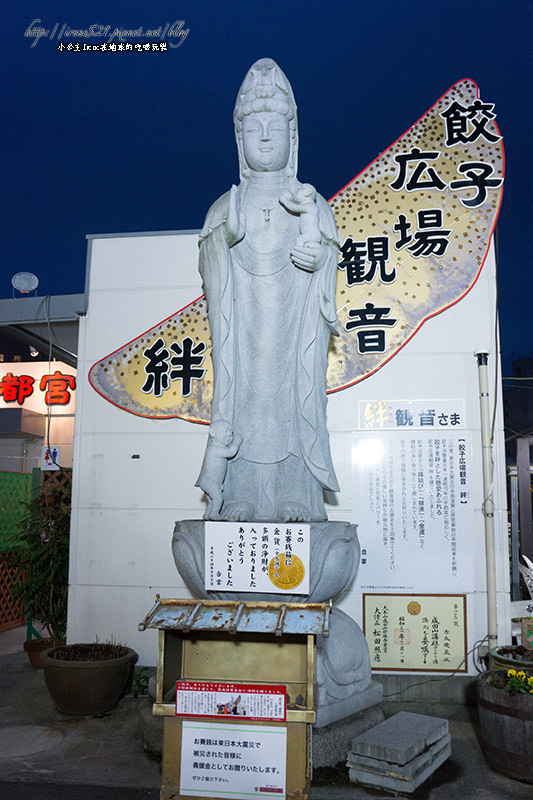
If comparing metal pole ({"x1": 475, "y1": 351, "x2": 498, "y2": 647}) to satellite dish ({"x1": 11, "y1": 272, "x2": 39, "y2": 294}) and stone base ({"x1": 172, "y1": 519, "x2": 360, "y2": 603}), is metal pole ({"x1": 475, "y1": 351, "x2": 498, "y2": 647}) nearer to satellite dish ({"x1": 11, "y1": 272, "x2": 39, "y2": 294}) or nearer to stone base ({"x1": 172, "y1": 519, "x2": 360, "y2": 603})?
stone base ({"x1": 172, "y1": 519, "x2": 360, "y2": 603})

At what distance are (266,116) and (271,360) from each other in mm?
1631

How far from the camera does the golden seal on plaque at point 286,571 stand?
3480mm

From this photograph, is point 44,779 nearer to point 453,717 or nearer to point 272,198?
point 453,717

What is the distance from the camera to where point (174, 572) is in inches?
207

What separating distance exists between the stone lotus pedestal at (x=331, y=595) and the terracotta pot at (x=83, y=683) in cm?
103

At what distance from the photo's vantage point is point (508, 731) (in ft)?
10.9

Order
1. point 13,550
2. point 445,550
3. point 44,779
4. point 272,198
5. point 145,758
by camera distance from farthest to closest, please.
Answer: point 13,550
point 445,550
point 272,198
point 145,758
point 44,779

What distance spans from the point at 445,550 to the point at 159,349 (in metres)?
2.90

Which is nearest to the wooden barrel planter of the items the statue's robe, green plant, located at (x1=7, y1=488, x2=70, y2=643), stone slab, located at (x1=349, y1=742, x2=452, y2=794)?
stone slab, located at (x1=349, y1=742, x2=452, y2=794)

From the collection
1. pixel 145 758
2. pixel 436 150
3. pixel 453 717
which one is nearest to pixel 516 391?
pixel 436 150

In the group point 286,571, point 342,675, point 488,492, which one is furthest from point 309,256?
point 342,675

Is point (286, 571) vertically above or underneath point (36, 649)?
above

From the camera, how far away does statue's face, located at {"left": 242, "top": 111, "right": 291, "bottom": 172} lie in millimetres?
4258

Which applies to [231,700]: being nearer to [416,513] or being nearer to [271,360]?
[271,360]
